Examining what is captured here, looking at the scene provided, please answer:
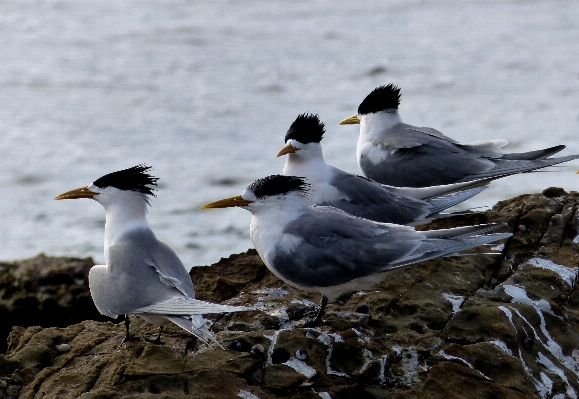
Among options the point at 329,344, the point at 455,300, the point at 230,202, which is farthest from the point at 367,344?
the point at 230,202

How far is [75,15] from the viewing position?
1856cm

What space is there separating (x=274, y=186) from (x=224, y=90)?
31.9 feet

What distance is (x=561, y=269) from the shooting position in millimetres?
5766

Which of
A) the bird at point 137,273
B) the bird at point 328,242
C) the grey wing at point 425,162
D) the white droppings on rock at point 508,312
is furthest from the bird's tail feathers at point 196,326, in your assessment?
the grey wing at point 425,162

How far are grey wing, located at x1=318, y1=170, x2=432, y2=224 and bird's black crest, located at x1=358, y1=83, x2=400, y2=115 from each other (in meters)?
1.39

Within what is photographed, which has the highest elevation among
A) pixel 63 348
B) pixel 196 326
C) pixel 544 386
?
pixel 196 326

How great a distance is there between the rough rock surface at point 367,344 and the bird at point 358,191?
46 cm

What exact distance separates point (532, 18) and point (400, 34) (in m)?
2.82

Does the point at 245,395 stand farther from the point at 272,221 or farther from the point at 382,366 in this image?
the point at 272,221

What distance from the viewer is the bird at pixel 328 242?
204 inches

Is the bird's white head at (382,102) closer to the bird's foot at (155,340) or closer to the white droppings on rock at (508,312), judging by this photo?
the white droppings on rock at (508,312)

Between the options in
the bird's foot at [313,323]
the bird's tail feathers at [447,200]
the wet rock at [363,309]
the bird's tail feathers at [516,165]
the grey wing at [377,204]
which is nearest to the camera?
the bird's foot at [313,323]

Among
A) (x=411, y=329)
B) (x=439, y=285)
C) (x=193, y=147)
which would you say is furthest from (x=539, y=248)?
(x=193, y=147)

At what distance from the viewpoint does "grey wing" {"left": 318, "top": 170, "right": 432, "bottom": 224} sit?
619cm
